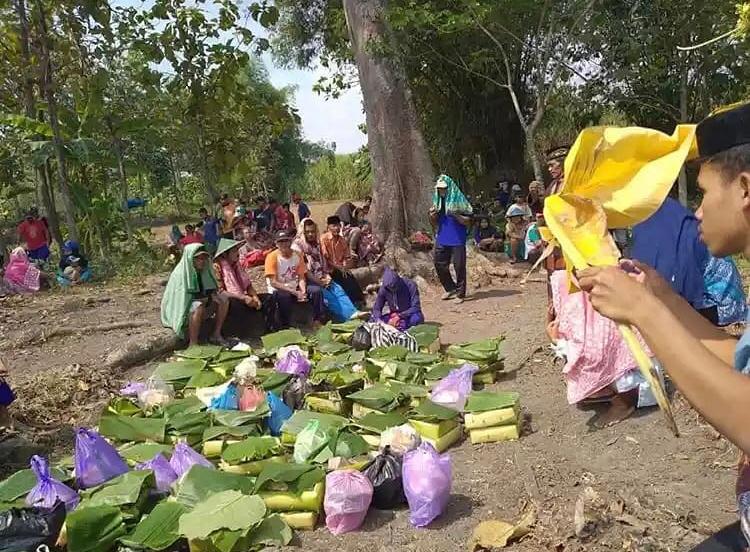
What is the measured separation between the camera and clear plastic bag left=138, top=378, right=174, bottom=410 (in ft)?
16.4

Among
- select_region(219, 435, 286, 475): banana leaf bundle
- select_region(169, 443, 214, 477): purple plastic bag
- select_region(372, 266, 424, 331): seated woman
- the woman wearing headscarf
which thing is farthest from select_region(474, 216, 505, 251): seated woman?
select_region(169, 443, 214, 477): purple plastic bag

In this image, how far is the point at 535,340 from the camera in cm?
612

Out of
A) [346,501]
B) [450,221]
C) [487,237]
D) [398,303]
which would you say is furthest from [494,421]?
[487,237]

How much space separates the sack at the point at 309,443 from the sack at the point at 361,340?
2128 mm

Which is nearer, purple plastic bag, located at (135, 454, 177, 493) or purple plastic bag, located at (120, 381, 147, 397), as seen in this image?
purple plastic bag, located at (135, 454, 177, 493)

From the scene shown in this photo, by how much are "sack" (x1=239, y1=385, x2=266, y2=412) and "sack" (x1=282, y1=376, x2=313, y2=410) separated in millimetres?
223

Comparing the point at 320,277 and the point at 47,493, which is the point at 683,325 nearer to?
the point at 47,493

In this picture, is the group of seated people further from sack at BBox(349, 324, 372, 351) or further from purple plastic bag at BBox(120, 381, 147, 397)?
purple plastic bag at BBox(120, 381, 147, 397)

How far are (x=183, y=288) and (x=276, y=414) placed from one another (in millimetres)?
2662

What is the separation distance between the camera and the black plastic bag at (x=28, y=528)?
116 inches

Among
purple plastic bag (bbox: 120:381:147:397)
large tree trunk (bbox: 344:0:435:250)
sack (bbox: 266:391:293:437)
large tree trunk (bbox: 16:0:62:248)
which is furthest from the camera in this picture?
large tree trunk (bbox: 16:0:62:248)

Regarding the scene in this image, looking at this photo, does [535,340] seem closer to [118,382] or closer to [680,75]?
[118,382]

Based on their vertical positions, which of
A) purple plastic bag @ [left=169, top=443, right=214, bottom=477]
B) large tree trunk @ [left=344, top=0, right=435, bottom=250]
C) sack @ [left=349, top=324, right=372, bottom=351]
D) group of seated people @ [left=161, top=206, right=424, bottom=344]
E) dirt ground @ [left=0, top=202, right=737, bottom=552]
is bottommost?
dirt ground @ [left=0, top=202, right=737, bottom=552]

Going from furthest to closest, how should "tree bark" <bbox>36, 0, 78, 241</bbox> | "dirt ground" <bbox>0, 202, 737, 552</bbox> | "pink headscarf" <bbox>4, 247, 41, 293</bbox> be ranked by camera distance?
"tree bark" <bbox>36, 0, 78, 241</bbox>, "pink headscarf" <bbox>4, 247, 41, 293</bbox>, "dirt ground" <bbox>0, 202, 737, 552</bbox>
